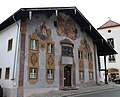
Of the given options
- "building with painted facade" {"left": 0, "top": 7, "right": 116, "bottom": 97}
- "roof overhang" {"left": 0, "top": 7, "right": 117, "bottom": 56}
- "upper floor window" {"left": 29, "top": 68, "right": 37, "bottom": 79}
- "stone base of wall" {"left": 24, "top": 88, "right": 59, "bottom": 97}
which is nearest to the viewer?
"stone base of wall" {"left": 24, "top": 88, "right": 59, "bottom": 97}

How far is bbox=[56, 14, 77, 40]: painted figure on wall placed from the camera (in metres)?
21.2

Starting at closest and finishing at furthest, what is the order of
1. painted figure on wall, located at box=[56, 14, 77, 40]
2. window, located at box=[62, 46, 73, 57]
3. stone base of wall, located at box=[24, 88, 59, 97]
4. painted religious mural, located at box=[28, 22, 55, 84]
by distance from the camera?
stone base of wall, located at box=[24, 88, 59, 97] < painted religious mural, located at box=[28, 22, 55, 84] < window, located at box=[62, 46, 73, 57] < painted figure on wall, located at box=[56, 14, 77, 40]

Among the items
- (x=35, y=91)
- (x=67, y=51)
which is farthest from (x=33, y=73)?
(x=67, y=51)

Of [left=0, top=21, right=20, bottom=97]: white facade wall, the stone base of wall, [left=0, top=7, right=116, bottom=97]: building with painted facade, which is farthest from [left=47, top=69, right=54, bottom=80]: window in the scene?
[left=0, top=21, right=20, bottom=97]: white facade wall

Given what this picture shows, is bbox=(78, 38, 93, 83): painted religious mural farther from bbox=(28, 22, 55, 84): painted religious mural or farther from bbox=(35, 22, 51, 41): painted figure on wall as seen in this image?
bbox=(35, 22, 51, 41): painted figure on wall

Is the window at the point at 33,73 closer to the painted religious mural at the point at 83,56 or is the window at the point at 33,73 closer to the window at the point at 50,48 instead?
the window at the point at 50,48

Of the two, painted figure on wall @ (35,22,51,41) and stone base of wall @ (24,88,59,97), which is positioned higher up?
painted figure on wall @ (35,22,51,41)

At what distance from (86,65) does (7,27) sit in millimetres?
10043

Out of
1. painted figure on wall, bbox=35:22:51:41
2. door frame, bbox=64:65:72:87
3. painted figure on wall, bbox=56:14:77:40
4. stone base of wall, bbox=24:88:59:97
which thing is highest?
painted figure on wall, bbox=56:14:77:40

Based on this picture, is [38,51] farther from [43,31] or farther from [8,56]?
[8,56]

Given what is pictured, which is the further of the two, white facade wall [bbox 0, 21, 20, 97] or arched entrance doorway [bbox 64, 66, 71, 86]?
arched entrance doorway [bbox 64, 66, 71, 86]

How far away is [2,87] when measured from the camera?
723 inches

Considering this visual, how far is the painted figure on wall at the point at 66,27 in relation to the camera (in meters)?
21.2

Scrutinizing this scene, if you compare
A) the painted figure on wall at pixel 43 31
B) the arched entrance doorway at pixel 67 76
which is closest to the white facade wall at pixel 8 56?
the painted figure on wall at pixel 43 31
